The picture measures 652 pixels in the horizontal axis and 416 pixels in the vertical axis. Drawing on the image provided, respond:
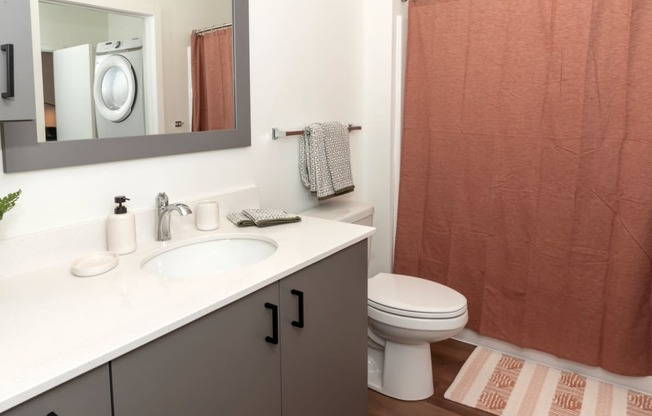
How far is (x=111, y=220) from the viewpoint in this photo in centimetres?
140

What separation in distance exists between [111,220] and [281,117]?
34.5 inches

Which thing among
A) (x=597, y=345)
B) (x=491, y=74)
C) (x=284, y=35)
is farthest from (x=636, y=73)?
(x=284, y=35)

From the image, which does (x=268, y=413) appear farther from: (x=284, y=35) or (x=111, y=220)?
(x=284, y=35)

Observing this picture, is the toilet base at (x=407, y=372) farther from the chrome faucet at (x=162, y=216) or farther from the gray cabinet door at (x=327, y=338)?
the chrome faucet at (x=162, y=216)

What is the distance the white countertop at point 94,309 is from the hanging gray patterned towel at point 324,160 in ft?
2.22

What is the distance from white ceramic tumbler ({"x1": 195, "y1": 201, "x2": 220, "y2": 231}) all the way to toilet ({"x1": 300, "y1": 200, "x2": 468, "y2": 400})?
563mm

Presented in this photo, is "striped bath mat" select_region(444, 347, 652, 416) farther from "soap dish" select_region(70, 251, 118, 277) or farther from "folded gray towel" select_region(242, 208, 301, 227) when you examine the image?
"soap dish" select_region(70, 251, 118, 277)

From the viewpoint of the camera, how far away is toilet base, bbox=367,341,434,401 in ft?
6.89

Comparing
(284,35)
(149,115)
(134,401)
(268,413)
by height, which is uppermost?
(284,35)

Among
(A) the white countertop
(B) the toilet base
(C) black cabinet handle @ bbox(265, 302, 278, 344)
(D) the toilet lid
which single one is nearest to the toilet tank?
(D) the toilet lid

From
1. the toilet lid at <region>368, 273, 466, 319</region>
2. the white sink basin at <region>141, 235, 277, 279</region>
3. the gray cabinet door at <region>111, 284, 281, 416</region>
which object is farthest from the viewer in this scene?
the toilet lid at <region>368, 273, 466, 319</region>

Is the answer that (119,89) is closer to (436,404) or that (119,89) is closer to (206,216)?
(206,216)

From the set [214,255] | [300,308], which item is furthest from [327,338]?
[214,255]

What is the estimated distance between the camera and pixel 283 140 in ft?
6.82
